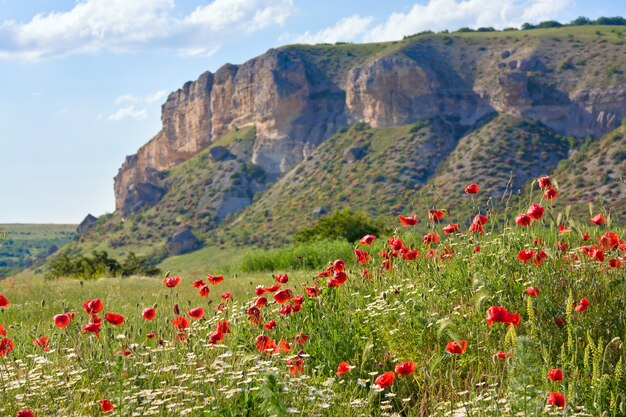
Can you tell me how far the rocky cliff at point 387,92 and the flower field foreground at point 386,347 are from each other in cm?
8613

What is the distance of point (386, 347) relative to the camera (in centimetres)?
700

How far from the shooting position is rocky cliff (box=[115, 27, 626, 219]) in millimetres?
91875

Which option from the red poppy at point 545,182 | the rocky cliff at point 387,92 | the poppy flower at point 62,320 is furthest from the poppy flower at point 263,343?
the rocky cliff at point 387,92

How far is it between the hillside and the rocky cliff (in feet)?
0.75

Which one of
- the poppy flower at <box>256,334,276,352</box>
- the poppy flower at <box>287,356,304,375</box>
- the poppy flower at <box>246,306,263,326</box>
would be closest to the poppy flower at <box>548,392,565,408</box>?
the poppy flower at <box>287,356,304,375</box>

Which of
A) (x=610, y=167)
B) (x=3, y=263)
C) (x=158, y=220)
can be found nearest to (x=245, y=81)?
(x=158, y=220)

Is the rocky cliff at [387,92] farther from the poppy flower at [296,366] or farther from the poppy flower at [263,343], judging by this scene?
the poppy flower at [296,366]

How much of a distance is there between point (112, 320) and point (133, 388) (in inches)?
20.1

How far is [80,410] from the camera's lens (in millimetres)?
5453

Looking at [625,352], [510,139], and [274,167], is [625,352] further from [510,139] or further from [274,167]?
[274,167]

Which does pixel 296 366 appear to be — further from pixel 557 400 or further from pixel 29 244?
pixel 29 244

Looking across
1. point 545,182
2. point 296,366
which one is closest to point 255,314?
point 296,366

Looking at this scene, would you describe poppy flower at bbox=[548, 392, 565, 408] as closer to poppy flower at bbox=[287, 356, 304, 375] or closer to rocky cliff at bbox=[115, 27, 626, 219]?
poppy flower at bbox=[287, 356, 304, 375]

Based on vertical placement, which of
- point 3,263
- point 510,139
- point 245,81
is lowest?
Answer: point 3,263
